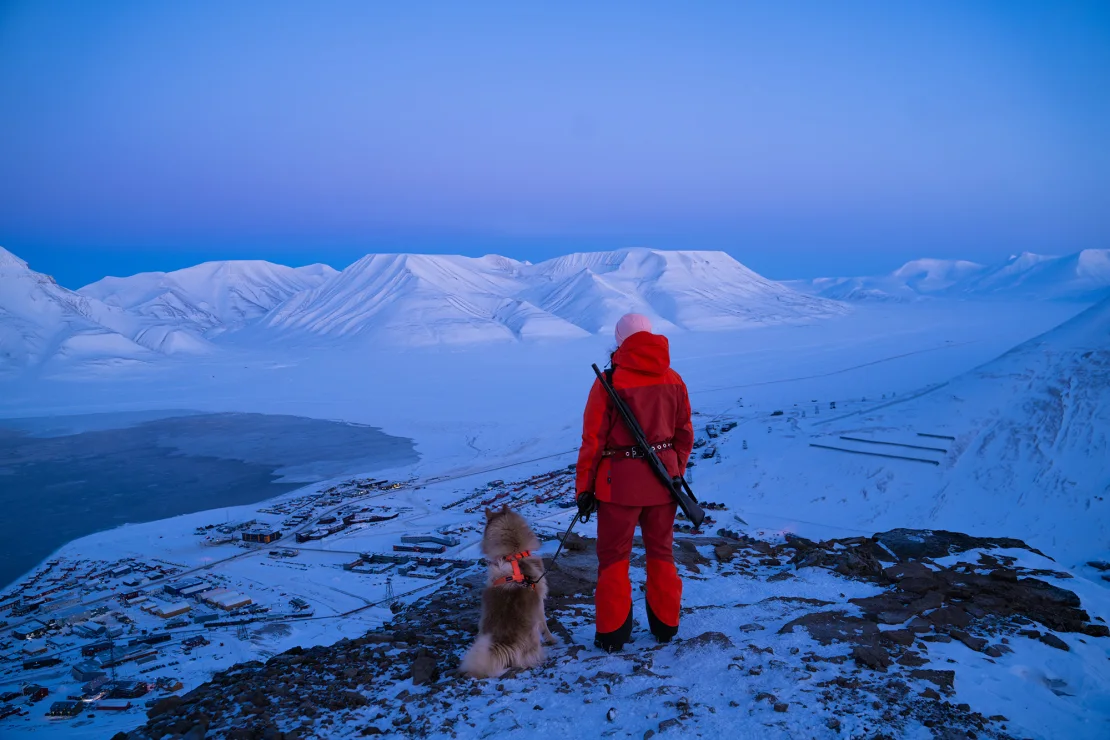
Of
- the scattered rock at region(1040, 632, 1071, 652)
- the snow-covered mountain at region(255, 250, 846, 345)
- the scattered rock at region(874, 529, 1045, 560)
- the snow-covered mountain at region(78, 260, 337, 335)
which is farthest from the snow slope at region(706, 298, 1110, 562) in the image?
the snow-covered mountain at region(78, 260, 337, 335)

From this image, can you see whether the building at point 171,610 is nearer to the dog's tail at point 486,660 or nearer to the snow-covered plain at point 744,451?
the snow-covered plain at point 744,451

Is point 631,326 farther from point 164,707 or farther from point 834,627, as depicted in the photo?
point 164,707

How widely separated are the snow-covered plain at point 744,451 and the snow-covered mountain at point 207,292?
138 feet

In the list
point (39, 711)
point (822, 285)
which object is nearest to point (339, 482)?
point (39, 711)

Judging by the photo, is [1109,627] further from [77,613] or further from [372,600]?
[77,613]

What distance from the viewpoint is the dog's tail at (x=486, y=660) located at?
11.2ft

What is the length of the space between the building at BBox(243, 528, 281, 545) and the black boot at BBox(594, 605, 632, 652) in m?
13.9

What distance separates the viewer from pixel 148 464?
2483 centimetres

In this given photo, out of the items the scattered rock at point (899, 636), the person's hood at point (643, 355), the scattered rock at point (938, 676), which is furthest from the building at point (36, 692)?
the scattered rock at point (938, 676)

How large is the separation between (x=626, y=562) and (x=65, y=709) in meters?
5.83

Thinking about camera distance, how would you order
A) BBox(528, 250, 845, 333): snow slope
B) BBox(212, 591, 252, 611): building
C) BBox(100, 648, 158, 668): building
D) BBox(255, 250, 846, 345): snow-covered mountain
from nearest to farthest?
BBox(100, 648, 158, 668): building → BBox(212, 591, 252, 611): building → BBox(255, 250, 846, 345): snow-covered mountain → BBox(528, 250, 845, 333): snow slope

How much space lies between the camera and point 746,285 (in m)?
111

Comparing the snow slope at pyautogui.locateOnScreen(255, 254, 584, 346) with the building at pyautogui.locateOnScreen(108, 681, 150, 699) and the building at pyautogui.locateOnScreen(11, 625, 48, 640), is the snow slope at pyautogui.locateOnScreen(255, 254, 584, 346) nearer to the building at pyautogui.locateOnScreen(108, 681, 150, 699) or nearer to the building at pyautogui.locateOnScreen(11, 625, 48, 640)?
the building at pyautogui.locateOnScreen(11, 625, 48, 640)

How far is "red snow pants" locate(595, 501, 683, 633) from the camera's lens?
3.42 meters
